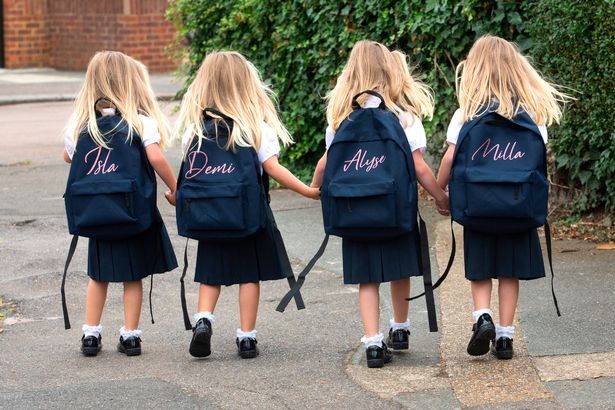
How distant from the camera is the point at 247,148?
218 inches

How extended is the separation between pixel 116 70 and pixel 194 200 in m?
0.82

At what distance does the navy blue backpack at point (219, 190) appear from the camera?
5461 mm

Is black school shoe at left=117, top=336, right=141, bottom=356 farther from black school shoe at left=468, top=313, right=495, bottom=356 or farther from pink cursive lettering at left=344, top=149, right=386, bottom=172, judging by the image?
black school shoe at left=468, top=313, right=495, bottom=356

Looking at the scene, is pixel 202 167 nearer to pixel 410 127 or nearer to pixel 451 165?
pixel 410 127

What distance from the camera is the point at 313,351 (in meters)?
5.86

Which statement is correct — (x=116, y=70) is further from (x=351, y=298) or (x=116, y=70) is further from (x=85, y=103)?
(x=351, y=298)

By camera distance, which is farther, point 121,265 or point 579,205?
point 579,205

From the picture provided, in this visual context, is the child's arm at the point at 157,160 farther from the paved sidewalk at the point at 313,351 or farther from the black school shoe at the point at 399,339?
the black school shoe at the point at 399,339

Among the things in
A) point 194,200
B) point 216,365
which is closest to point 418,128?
point 194,200

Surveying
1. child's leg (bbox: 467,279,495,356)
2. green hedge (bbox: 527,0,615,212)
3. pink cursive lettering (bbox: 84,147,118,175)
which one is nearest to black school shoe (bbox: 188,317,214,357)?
pink cursive lettering (bbox: 84,147,118,175)

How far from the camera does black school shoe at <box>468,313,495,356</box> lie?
17.4ft

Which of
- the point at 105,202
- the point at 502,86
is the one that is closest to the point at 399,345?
the point at 502,86

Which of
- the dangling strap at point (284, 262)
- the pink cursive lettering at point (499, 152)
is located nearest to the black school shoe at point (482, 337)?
the pink cursive lettering at point (499, 152)

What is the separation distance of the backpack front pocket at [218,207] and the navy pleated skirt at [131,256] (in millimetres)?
386
